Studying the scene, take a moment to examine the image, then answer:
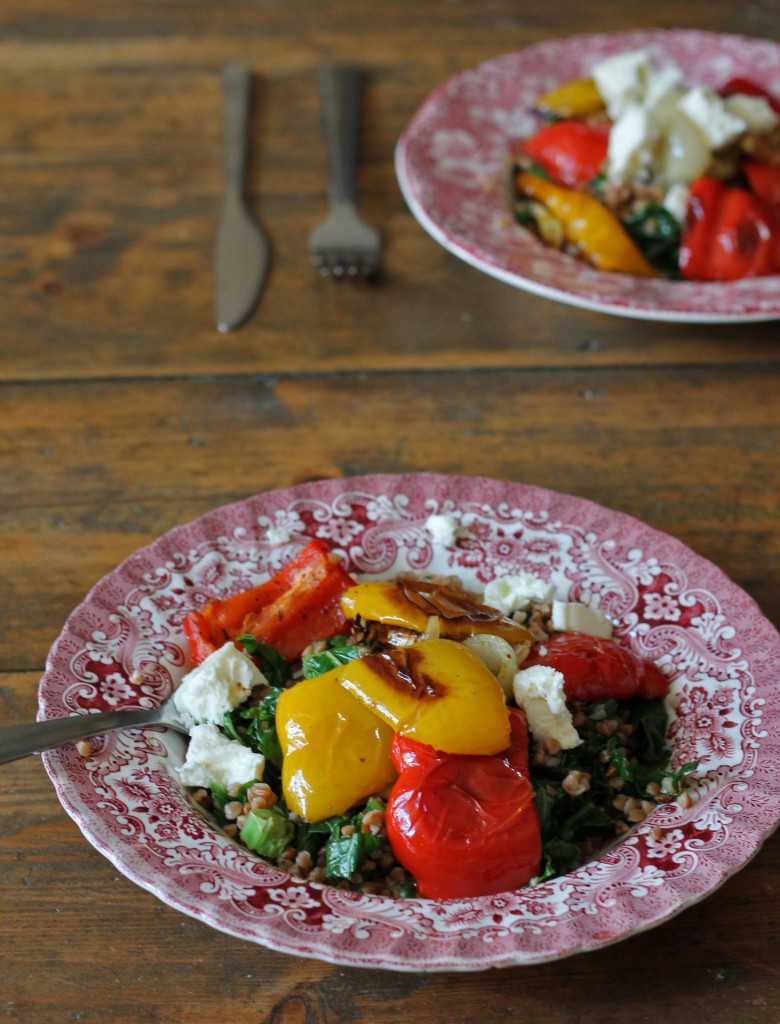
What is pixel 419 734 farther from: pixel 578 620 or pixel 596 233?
pixel 596 233

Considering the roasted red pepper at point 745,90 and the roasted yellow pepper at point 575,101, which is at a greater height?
the roasted red pepper at point 745,90

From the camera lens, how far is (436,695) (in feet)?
4.44

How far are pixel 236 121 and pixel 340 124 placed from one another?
267 mm

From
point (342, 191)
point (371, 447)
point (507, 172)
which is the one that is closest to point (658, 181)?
point (507, 172)

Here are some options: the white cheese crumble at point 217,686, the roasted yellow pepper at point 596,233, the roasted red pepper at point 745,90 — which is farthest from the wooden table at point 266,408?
the roasted red pepper at point 745,90

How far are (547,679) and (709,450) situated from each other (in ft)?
2.96

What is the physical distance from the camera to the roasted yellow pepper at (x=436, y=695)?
4.42 ft

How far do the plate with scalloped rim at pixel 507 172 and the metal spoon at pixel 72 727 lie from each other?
1.12m

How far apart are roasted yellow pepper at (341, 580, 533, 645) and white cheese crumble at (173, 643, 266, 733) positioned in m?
0.15

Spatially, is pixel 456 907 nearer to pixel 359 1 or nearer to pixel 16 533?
pixel 16 533

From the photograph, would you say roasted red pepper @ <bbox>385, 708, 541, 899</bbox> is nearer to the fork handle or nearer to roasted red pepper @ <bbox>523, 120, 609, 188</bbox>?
roasted red pepper @ <bbox>523, 120, 609, 188</bbox>

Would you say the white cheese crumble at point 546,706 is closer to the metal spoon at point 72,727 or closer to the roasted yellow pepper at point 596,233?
the metal spoon at point 72,727

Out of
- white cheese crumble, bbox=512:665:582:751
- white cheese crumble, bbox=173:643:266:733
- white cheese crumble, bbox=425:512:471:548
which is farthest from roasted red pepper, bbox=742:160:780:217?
white cheese crumble, bbox=173:643:266:733

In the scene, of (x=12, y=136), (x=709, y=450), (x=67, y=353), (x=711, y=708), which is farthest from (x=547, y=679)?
(x=12, y=136)
